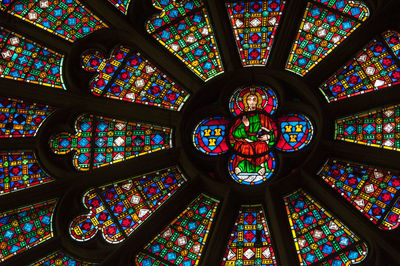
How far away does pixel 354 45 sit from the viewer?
614 inches

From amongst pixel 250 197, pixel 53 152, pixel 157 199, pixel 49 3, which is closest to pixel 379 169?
pixel 250 197

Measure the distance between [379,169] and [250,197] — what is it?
6.83 feet

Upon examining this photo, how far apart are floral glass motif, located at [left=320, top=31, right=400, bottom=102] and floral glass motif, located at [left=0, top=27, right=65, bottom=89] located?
4.53 metres

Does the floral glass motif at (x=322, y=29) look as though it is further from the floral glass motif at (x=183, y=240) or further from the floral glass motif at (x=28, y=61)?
the floral glass motif at (x=28, y=61)

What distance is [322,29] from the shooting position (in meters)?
16.0

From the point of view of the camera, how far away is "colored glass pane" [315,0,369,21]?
16.0m

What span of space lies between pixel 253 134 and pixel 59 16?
4.03 m

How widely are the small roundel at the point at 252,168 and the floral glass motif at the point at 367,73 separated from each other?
148 cm

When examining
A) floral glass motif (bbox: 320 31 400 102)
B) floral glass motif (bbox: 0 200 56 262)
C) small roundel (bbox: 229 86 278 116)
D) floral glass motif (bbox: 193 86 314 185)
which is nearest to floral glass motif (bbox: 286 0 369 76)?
floral glass motif (bbox: 320 31 400 102)

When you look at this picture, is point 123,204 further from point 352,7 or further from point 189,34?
point 352,7

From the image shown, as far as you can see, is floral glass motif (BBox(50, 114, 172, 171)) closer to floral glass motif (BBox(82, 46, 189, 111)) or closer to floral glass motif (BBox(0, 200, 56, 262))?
floral glass motif (BBox(82, 46, 189, 111))

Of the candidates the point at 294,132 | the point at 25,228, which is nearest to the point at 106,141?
the point at 25,228

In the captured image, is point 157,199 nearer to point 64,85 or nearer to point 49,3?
point 64,85

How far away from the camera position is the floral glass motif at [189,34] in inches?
633
